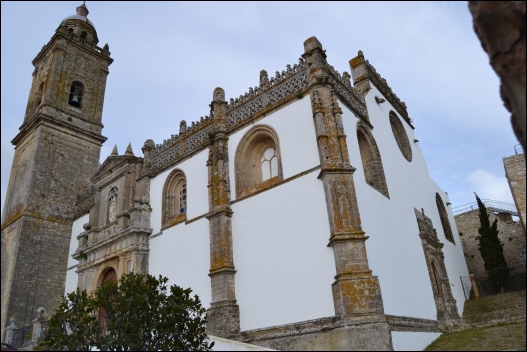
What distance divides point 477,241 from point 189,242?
16142mm

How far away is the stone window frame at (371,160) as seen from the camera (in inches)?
551

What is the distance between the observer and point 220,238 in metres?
13.2

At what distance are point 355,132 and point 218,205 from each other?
5017 mm

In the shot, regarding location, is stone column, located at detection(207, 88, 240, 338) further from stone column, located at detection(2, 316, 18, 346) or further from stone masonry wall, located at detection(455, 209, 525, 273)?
stone masonry wall, located at detection(455, 209, 525, 273)

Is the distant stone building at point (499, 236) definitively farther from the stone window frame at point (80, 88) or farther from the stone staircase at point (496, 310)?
the stone window frame at point (80, 88)

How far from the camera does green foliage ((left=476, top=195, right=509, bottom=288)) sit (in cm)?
1880

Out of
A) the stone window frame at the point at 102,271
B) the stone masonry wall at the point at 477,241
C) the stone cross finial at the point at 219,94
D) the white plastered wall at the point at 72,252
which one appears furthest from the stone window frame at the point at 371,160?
the white plastered wall at the point at 72,252

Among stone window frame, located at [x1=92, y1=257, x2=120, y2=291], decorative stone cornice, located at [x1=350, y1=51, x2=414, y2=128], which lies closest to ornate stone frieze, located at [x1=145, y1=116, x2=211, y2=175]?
stone window frame, located at [x1=92, y1=257, x2=120, y2=291]

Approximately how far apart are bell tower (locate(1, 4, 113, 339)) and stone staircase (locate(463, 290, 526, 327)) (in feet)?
55.5

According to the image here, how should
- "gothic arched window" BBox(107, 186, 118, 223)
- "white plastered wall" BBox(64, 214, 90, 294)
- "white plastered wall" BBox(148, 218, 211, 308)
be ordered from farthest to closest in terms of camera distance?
"white plastered wall" BBox(64, 214, 90, 294)
"gothic arched window" BBox(107, 186, 118, 223)
"white plastered wall" BBox(148, 218, 211, 308)

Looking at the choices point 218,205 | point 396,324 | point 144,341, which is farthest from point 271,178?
point 144,341

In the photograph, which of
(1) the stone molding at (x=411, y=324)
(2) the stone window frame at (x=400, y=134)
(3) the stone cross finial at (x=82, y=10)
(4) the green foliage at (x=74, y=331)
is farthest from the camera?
(3) the stone cross finial at (x=82, y=10)

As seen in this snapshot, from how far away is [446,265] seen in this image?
16797mm

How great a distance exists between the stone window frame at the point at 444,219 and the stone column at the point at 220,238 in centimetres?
1064
